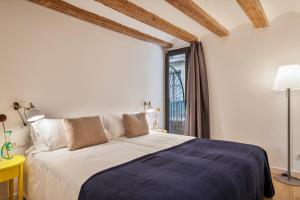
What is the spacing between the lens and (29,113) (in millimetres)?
2170

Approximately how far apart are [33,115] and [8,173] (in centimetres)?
62

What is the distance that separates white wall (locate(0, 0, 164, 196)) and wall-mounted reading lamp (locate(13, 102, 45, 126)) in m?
0.05

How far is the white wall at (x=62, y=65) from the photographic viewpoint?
212cm

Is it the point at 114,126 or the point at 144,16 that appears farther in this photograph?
the point at 114,126

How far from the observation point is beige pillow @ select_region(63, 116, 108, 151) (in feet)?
7.03

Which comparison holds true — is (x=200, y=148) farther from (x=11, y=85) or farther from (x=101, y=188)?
(x=11, y=85)

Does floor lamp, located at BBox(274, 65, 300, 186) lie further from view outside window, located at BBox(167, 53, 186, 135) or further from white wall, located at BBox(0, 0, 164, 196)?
white wall, located at BBox(0, 0, 164, 196)

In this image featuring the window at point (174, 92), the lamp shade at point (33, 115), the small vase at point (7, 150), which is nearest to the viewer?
the small vase at point (7, 150)

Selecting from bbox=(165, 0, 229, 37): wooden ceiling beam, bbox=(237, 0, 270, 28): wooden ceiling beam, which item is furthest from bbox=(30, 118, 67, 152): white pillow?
bbox=(237, 0, 270, 28): wooden ceiling beam

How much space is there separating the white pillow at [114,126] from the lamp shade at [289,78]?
2246 mm

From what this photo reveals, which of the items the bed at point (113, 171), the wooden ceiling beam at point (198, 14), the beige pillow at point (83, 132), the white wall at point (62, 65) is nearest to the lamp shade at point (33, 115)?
the white wall at point (62, 65)

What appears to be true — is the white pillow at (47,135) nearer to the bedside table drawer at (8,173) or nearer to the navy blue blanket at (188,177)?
the bedside table drawer at (8,173)

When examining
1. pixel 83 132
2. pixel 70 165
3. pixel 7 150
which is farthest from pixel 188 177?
pixel 7 150

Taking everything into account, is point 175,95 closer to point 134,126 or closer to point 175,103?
point 175,103
